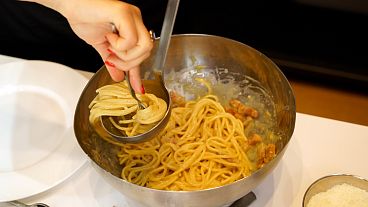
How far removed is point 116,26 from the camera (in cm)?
84

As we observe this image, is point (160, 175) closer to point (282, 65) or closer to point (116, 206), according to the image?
point (116, 206)

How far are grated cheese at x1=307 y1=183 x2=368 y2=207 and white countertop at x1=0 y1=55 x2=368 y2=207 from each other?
7 centimetres

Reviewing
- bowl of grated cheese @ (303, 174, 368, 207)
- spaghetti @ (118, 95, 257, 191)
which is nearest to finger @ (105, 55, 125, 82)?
spaghetti @ (118, 95, 257, 191)

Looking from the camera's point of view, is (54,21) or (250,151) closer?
(250,151)

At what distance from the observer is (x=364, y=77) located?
221 centimetres

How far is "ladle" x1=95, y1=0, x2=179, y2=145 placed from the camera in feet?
3.10

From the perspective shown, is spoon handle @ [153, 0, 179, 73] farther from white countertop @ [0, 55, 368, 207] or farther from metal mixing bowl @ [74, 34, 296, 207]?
white countertop @ [0, 55, 368, 207]

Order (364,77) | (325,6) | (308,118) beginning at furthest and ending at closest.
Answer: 1. (364,77)
2. (325,6)
3. (308,118)

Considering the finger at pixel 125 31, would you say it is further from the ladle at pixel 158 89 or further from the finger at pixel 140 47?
the ladle at pixel 158 89

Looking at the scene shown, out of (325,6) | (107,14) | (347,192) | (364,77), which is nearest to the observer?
(107,14)

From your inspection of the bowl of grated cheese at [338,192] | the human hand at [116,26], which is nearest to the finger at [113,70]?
the human hand at [116,26]

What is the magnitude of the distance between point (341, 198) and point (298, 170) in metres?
0.15

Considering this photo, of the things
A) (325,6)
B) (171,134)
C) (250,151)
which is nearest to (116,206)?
(171,134)

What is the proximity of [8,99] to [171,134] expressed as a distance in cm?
Answer: 51
